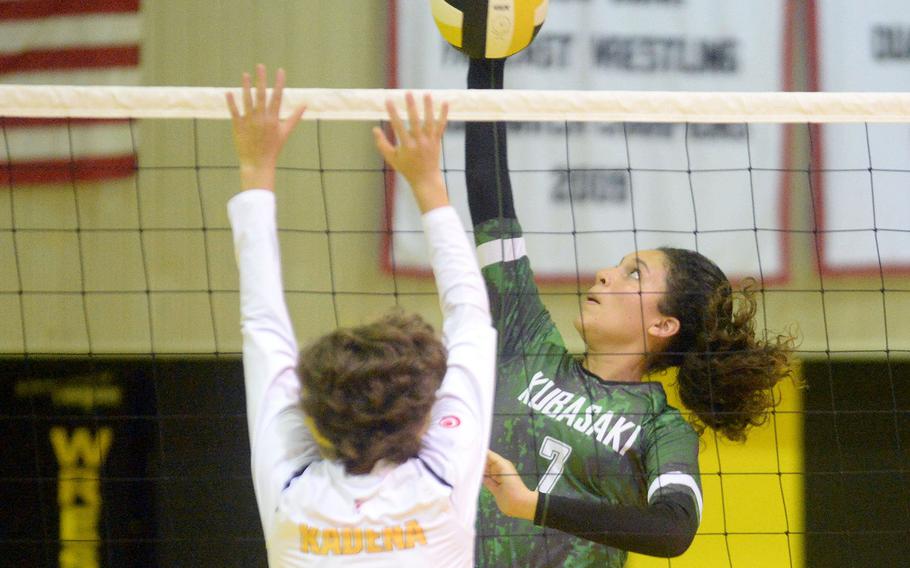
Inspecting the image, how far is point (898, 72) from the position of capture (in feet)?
14.0

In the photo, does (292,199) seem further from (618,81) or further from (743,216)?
(743,216)

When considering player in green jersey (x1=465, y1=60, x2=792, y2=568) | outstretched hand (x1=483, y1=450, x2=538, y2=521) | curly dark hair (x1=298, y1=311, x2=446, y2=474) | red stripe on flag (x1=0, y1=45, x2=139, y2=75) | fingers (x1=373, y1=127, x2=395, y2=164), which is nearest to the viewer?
curly dark hair (x1=298, y1=311, x2=446, y2=474)

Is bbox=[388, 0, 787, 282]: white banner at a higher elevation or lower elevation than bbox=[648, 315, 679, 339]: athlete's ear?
higher

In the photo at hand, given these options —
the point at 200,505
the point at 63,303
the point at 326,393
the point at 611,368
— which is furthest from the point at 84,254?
the point at 326,393

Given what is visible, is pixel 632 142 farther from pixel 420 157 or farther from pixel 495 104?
pixel 420 157

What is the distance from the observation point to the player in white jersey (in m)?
1.47

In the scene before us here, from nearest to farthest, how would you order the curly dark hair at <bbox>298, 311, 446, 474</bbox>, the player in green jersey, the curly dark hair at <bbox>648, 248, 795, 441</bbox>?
the curly dark hair at <bbox>298, 311, 446, 474</bbox>, the player in green jersey, the curly dark hair at <bbox>648, 248, 795, 441</bbox>

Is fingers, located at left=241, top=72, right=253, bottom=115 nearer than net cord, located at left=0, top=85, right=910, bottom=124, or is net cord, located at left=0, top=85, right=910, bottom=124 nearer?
fingers, located at left=241, top=72, right=253, bottom=115

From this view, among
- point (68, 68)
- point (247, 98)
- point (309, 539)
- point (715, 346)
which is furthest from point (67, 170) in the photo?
point (309, 539)

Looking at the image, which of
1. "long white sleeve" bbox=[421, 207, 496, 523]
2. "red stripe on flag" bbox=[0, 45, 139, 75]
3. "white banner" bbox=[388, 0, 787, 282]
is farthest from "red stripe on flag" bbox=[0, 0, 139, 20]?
"long white sleeve" bbox=[421, 207, 496, 523]

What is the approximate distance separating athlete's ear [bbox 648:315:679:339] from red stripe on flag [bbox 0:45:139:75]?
2525 millimetres

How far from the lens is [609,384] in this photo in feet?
8.96

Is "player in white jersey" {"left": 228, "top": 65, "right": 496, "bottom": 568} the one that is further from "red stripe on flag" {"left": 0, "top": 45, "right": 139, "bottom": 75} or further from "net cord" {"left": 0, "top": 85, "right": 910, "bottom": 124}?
"red stripe on flag" {"left": 0, "top": 45, "right": 139, "bottom": 75}

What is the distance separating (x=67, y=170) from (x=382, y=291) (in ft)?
4.40
